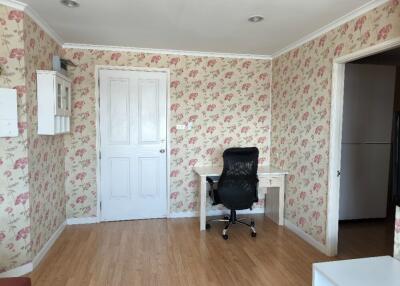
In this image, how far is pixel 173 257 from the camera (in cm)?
301

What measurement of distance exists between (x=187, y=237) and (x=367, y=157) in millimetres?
2672

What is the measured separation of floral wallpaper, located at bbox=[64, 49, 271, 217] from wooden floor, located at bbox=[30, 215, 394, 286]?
610mm

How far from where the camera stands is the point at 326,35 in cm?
Answer: 304

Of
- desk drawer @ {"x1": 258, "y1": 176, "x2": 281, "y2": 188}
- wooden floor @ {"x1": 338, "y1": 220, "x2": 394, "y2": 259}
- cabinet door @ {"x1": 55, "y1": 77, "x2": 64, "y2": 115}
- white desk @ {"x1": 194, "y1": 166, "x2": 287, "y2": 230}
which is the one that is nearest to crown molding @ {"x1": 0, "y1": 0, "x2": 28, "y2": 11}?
cabinet door @ {"x1": 55, "y1": 77, "x2": 64, "y2": 115}

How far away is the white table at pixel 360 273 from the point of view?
150cm

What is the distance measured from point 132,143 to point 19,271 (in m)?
1.96

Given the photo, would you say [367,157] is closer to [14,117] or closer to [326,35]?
[326,35]

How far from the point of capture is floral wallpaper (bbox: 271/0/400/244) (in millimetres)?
2586

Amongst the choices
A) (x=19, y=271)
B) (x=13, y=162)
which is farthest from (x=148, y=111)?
(x=19, y=271)

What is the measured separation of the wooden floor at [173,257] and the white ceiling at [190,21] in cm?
242

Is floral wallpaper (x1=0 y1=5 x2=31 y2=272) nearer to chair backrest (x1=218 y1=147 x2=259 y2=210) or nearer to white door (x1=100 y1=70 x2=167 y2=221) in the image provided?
white door (x1=100 y1=70 x2=167 y2=221)

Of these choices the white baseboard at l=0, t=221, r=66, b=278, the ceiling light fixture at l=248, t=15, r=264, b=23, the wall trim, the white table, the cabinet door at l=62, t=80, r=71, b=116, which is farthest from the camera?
the wall trim

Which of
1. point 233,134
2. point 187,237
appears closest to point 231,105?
point 233,134

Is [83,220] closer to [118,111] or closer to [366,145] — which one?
[118,111]
